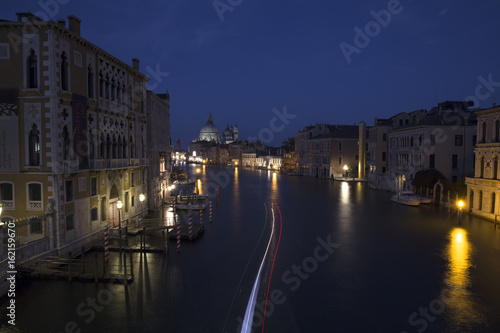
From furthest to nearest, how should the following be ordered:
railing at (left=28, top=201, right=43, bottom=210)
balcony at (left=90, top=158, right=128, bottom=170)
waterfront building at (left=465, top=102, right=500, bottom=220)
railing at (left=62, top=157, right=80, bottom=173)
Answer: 1. waterfront building at (left=465, top=102, right=500, bottom=220)
2. balcony at (left=90, top=158, right=128, bottom=170)
3. railing at (left=62, top=157, right=80, bottom=173)
4. railing at (left=28, top=201, right=43, bottom=210)

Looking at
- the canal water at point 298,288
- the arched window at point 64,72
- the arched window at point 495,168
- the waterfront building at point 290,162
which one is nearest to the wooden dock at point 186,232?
the canal water at point 298,288

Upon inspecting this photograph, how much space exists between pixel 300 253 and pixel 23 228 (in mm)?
15251

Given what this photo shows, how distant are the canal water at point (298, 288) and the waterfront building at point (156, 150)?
1224 cm

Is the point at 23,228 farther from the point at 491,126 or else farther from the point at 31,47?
the point at 491,126

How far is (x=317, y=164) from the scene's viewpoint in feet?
315

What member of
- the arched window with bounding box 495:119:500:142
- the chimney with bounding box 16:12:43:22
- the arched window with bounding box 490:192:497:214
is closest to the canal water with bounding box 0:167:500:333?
the arched window with bounding box 490:192:497:214

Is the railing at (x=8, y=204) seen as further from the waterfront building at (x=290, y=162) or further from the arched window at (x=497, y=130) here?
the waterfront building at (x=290, y=162)

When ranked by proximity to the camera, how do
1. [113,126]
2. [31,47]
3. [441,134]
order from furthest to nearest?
[441,134], [113,126], [31,47]

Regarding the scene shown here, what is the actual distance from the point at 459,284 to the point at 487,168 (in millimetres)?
20917

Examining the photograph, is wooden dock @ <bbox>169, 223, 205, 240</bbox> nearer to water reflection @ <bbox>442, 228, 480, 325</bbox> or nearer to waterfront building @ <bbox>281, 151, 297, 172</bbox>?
water reflection @ <bbox>442, 228, 480, 325</bbox>

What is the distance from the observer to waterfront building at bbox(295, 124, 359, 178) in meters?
88.7

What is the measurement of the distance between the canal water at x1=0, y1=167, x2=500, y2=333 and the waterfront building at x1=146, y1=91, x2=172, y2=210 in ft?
40.1

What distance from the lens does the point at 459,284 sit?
1675cm

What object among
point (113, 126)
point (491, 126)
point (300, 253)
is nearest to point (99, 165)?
point (113, 126)
